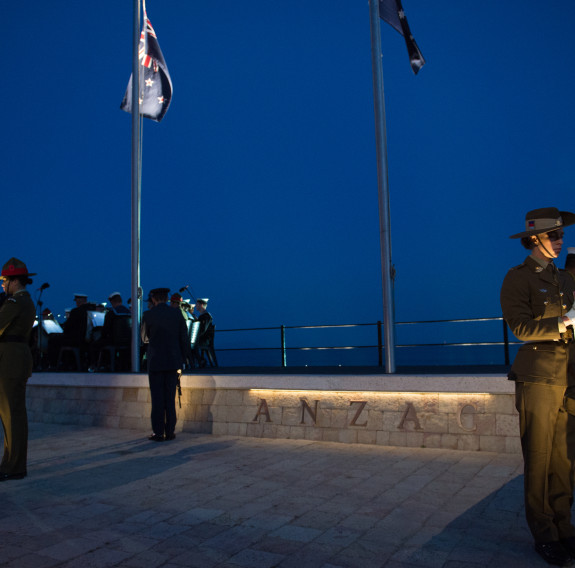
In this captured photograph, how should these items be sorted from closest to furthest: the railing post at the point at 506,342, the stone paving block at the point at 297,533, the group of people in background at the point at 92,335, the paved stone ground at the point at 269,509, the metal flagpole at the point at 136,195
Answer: the paved stone ground at the point at 269,509 → the stone paving block at the point at 297,533 → the railing post at the point at 506,342 → the metal flagpole at the point at 136,195 → the group of people in background at the point at 92,335

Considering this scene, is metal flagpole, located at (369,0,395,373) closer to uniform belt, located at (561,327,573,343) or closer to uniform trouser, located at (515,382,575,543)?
uniform trouser, located at (515,382,575,543)

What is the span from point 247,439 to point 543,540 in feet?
15.8

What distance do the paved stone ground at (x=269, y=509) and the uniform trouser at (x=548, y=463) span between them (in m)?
0.22

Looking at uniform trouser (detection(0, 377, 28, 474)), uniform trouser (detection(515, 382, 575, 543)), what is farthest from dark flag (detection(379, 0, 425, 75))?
uniform trouser (detection(0, 377, 28, 474))

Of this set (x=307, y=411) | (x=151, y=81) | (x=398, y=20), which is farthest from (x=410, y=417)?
(x=151, y=81)

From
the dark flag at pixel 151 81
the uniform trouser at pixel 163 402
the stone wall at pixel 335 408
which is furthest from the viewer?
the dark flag at pixel 151 81

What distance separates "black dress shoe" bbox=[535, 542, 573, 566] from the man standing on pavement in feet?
18.0

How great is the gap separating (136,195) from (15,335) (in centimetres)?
468

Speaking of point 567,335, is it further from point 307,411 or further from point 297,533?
point 307,411

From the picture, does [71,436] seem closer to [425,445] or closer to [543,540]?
[425,445]

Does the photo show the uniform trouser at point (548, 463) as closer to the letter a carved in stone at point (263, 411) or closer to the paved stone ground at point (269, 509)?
the paved stone ground at point (269, 509)

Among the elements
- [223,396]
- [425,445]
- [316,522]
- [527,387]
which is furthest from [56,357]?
[527,387]

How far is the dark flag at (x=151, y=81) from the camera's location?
11.0 metres

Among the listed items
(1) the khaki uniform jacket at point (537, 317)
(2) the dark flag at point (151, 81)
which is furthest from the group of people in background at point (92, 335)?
Result: (1) the khaki uniform jacket at point (537, 317)
